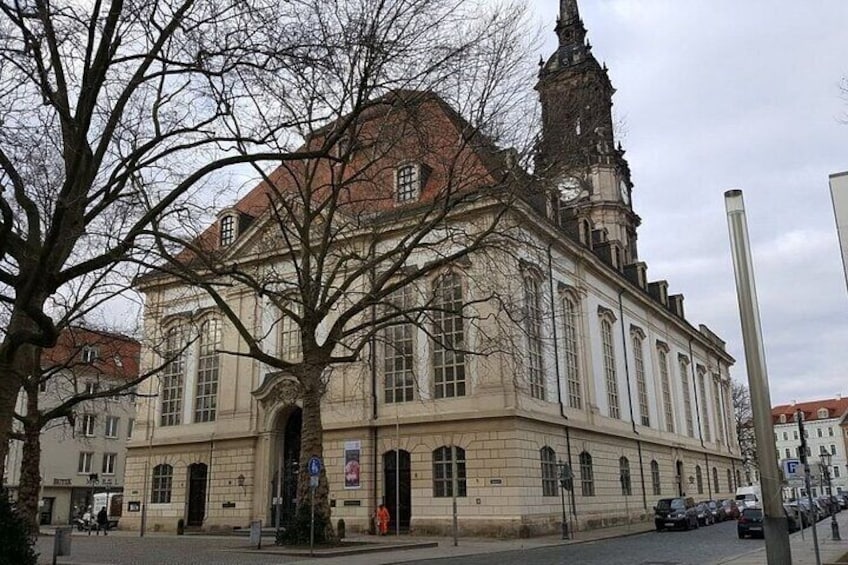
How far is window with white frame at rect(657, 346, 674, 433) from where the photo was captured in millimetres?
49969

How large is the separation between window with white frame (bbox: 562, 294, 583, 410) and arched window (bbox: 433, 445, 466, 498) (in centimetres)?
745

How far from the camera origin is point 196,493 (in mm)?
37844

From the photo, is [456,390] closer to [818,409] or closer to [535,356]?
[535,356]

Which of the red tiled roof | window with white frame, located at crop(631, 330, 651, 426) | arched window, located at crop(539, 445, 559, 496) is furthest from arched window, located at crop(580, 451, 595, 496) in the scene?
the red tiled roof

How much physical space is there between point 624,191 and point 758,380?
162 feet

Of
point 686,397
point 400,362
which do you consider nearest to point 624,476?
point 400,362

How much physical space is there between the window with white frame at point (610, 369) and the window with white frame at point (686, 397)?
14603 mm

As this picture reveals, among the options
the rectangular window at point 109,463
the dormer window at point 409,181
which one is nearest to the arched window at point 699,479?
the dormer window at point 409,181

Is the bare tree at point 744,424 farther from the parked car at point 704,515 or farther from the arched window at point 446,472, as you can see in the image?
the arched window at point 446,472

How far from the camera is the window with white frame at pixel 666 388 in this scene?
4997 centimetres

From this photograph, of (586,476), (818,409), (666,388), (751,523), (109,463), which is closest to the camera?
(751,523)

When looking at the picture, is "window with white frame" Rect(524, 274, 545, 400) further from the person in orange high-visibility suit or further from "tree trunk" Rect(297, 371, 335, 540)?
"tree trunk" Rect(297, 371, 335, 540)

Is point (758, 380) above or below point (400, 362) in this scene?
below

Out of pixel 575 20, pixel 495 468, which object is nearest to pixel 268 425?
pixel 495 468
